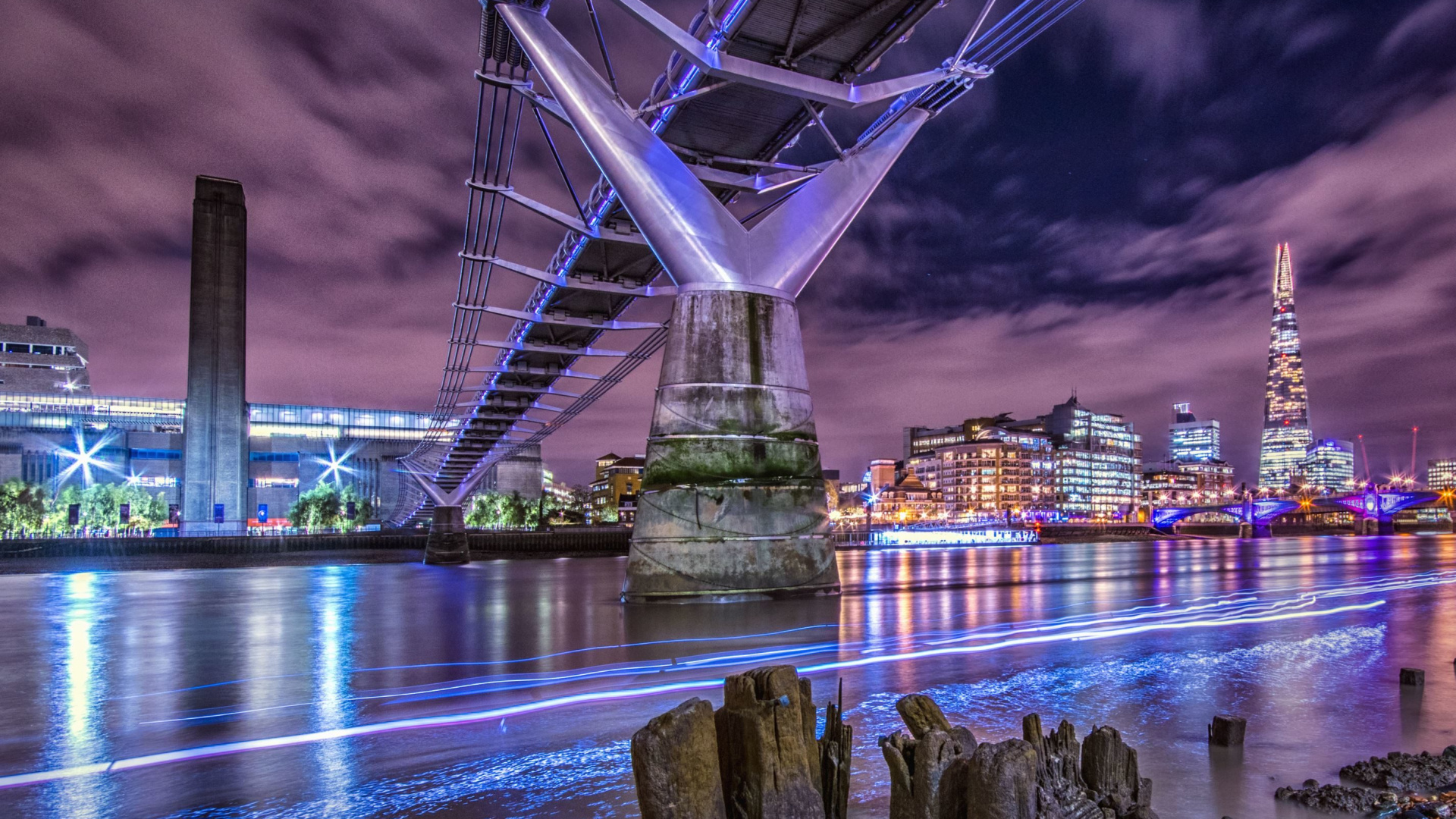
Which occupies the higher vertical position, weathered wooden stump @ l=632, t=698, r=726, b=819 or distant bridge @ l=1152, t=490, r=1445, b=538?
weathered wooden stump @ l=632, t=698, r=726, b=819

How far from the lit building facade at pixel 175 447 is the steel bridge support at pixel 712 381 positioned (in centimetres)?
9695

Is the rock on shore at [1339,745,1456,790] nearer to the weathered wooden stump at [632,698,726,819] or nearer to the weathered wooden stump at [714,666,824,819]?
the weathered wooden stump at [714,666,824,819]

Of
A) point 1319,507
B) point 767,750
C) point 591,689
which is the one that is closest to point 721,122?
point 591,689

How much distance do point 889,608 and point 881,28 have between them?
1414 cm

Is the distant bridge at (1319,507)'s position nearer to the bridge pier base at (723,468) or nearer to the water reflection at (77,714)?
the bridge pier base at (723,468)

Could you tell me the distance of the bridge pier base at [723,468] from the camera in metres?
18.0

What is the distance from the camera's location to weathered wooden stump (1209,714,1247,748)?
25.1 ft

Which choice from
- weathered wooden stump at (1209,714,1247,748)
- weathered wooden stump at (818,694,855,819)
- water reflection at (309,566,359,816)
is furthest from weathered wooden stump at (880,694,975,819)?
weathered wooden stump at (1209,714,1247,748)

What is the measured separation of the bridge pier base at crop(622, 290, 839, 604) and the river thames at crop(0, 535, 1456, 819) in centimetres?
78

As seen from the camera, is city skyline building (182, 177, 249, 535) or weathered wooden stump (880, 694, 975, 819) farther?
city skyline building (182, 177, 249, 535)

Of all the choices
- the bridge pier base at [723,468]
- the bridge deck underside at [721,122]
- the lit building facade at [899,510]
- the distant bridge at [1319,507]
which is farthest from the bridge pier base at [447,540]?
the lit building facade at [899,510]

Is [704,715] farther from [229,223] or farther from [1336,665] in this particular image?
[229,223]

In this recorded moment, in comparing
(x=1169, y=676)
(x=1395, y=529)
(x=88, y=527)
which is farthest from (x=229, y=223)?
(x=1395, y=529)

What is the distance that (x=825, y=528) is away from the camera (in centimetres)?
1978
